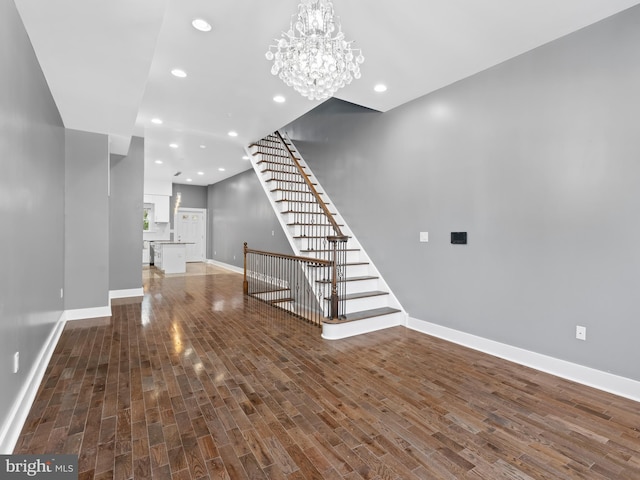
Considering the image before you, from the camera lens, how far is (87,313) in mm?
4688

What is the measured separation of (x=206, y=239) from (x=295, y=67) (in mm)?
11435

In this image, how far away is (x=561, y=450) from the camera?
1.95 metres

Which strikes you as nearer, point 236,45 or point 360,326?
point 236,45

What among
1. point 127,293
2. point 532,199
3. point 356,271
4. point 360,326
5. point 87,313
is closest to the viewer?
point 532,199

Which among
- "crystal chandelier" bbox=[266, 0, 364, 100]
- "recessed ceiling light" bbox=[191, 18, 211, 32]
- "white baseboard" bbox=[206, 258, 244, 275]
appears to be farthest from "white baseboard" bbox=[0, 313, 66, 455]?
"white baseboard" bbox=[206, 258, 244, 275]

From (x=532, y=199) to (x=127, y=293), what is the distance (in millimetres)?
Answer: 6985

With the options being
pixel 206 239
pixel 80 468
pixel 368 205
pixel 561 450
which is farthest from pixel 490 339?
pixel 206 239

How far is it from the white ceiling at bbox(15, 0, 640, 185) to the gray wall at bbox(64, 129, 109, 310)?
0.31 meters

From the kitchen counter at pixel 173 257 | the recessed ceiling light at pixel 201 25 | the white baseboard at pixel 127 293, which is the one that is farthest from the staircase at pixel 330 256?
the kitchen counter at pixel 173 257

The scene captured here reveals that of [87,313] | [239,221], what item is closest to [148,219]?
[239,221]

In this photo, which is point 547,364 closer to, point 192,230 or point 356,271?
point 356,271

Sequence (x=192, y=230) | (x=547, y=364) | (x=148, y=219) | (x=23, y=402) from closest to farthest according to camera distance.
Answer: (x=23, y=402), (x=547, y=364), (x=148, y=219), (x=192, y=230)

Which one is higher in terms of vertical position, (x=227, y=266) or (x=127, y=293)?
(x=227, y=266)

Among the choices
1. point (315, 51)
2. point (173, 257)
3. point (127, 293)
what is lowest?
point (127, 293)
